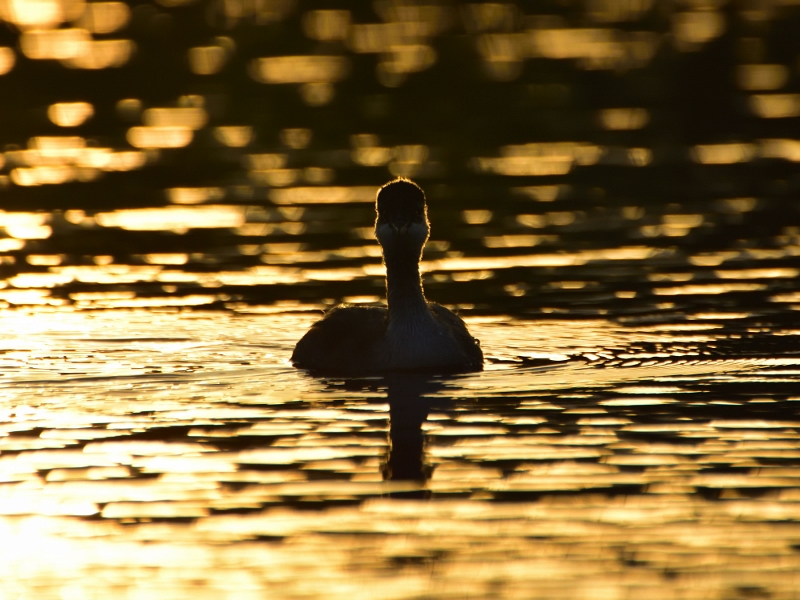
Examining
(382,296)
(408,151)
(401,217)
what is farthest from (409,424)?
(408,151)

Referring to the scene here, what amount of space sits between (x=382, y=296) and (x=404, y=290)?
2949 millimetres

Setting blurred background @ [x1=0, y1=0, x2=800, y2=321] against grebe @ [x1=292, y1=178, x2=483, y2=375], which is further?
blurred background @ [x1=0, y1=0, x2=800, y2=321]

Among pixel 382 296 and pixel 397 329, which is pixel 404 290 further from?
pixel 382 296

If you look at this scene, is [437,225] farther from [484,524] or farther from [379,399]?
[484,524]

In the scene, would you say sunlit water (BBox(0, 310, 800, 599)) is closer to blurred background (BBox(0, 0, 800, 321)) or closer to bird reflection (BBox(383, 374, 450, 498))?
bird reflection (BBox(383, 374, 450, 498))

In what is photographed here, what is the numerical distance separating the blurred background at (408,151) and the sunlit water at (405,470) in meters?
2.46

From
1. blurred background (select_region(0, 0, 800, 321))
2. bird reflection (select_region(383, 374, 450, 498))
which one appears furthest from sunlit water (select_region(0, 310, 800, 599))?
blurred background (select_region(0, 0, 800, 321))

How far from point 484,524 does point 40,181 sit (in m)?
16.7

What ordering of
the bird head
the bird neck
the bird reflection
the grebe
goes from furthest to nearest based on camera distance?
the bird neck
the bird head
the grebe
the bird reflection

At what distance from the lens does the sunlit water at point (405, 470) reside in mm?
10578

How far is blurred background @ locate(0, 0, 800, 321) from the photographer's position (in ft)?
70.2

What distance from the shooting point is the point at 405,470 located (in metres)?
13.0

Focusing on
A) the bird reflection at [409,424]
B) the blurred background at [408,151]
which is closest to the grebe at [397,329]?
the bird reflection at [409,424]

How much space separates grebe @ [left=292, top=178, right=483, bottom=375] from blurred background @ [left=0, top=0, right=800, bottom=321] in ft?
7.83
